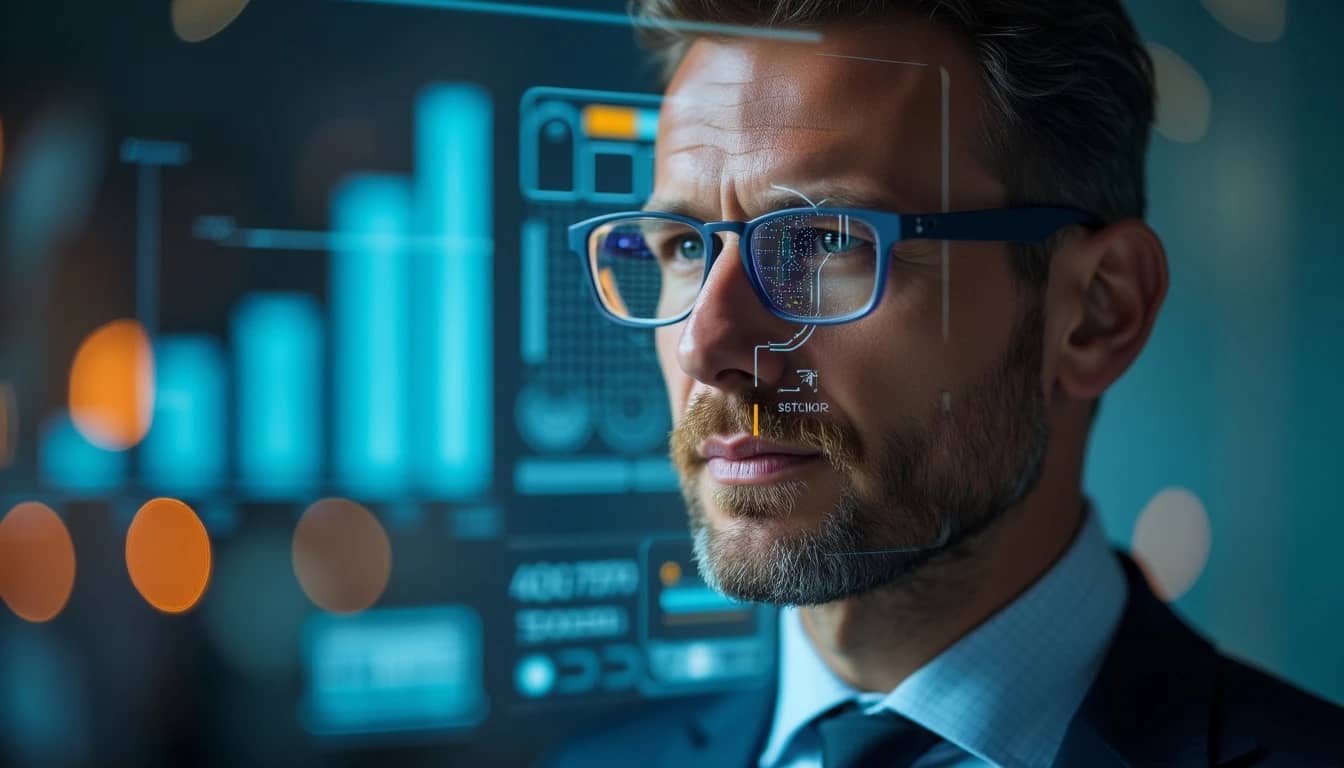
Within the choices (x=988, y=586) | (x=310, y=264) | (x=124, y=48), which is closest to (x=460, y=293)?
(x=310, y=264)

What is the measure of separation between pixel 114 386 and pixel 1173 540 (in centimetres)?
132

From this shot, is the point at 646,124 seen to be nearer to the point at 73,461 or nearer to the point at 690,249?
the point at 690,249

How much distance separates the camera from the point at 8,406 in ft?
3.25

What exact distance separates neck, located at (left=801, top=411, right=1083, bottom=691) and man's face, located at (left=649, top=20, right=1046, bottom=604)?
0.06m

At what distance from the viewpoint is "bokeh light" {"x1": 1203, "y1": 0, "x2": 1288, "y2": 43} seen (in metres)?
1.47

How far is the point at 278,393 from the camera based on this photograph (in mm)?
1101

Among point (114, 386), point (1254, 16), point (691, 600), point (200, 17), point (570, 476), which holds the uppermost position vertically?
point (1254, 16)

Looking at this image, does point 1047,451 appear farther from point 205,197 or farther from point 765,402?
point 205,197

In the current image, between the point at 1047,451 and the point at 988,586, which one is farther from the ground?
the point at 1047,451

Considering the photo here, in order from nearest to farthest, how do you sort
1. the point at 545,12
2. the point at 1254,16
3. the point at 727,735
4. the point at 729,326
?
the point at 729,326
the point at 545,12
the point at 727,735
the point at 1254,16

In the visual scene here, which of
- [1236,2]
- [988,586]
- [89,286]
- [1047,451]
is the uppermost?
[1236,2]

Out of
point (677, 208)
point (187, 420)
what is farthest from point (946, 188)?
point (187, 420)

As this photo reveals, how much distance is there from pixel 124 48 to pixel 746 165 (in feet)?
1.94

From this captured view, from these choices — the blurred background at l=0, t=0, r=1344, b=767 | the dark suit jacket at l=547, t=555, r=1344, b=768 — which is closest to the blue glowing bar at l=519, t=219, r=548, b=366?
the blurred background at l=0, t=0, r=1344, b=767
